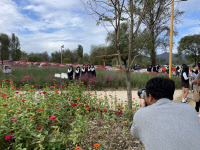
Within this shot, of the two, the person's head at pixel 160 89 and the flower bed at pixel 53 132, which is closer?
the person's head at pixel 160 89

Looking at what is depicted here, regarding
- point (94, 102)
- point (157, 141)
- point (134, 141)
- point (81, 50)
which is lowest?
point (134, 141)

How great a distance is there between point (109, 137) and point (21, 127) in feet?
4.67

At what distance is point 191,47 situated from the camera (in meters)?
50.1

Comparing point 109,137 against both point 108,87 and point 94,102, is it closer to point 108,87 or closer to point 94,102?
point 94,102

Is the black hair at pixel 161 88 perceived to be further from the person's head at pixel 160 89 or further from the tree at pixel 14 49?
the tree at pixel 14 49

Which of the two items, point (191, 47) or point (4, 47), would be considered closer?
point (4, 47)

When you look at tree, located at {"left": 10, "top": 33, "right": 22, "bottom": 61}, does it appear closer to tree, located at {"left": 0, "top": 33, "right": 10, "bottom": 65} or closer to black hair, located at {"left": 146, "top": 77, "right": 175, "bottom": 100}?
tree, located at {"left": 0, "top": 33, "right": 10, "bottom": 65}

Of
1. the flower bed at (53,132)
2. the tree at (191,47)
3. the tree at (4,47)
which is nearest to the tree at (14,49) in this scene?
the tree at (4,47)

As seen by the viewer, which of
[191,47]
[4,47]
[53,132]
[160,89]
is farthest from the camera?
[191,47]

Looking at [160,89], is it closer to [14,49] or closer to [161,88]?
[161,88]

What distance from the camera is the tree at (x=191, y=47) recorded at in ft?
161

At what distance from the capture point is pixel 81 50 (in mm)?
52469

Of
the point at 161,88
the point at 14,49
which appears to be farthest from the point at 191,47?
the point at 161,88

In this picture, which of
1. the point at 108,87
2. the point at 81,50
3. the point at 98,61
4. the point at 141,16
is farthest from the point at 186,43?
the point at 141,16
